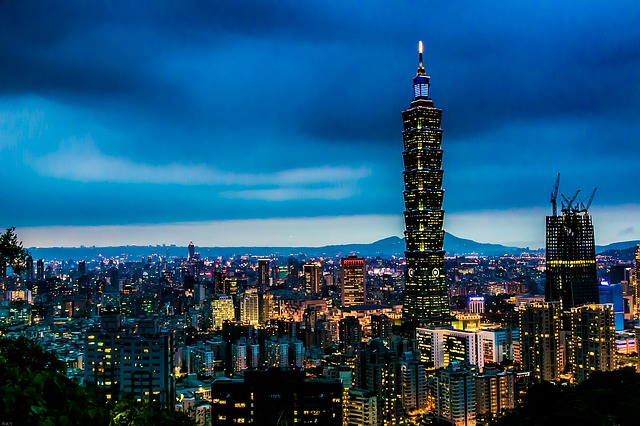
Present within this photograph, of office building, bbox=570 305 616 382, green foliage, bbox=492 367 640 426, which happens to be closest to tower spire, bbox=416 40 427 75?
office building, bbox=570 305 616 382

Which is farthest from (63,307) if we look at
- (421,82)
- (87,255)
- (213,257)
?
(213,257)

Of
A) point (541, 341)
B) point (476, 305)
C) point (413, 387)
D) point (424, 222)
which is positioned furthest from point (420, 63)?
point (413, 387)

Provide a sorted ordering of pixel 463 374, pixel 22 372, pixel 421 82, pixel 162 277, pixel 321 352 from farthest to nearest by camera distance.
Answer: pixel 162 277 → pixel 421 82 → pixel 321 352 → pixel 463 374 → pixel 22 372

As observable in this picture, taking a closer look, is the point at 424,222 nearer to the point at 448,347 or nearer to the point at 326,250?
the point at 448,347

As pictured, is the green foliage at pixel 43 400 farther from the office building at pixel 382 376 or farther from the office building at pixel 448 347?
the office building at pixel 448 347

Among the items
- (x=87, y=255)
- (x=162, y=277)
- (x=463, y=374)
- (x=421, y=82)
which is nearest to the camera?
(x=463, y=374)

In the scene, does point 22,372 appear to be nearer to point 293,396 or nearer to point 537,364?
point 293,396

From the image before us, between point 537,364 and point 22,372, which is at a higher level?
point 22,372

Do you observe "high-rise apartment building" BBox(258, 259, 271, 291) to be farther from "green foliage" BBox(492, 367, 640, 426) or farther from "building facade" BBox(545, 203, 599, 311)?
"green foliage" BBox(492, 367, 640, 426)
